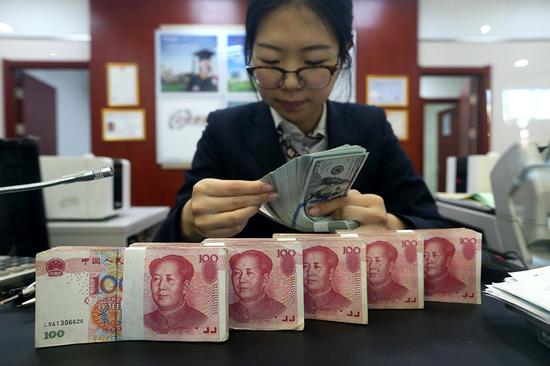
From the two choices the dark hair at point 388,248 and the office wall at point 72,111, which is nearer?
the dark hair at point 388,248

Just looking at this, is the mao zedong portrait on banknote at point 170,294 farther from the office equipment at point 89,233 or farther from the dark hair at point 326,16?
the office equipment at point 89,233

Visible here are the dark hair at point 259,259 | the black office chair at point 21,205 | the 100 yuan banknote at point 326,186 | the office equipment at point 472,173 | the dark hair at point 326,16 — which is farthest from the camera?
the office equipment at point 472,173

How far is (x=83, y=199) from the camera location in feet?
5.18

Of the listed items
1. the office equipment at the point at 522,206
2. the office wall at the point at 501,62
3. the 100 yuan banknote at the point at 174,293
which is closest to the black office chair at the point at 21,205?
the 100 yuan banknote at the point at 174,293

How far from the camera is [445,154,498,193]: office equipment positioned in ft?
6.50

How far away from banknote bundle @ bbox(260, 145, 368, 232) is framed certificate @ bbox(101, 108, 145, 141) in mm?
2770

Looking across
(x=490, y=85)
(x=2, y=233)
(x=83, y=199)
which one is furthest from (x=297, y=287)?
(x=490, y=85)

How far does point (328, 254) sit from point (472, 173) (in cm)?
177

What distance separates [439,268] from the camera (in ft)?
2.03

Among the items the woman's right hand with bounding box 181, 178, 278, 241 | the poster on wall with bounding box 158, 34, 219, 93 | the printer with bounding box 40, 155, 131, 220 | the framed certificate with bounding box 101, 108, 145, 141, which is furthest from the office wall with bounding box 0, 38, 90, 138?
the woman's right hand with bounding box 181, 178, 278, 241

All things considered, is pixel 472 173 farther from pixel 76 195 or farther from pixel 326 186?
pixel 76 195

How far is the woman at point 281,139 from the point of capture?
2.35 feet

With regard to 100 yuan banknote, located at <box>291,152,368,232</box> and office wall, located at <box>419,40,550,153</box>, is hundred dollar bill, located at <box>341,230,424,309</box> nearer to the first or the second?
100 yuan banknote, located at <box>291,152,368,232</box>

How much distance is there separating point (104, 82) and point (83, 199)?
193 cm
